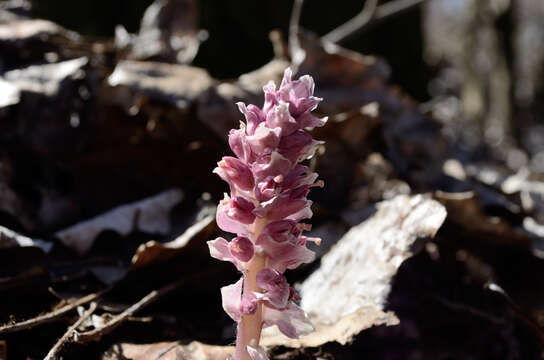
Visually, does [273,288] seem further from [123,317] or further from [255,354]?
[123,317]

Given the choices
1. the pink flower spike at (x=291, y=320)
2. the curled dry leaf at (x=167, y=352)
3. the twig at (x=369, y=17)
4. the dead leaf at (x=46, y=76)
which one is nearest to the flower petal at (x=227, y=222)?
the pink flower spike at (x=291, y=320)

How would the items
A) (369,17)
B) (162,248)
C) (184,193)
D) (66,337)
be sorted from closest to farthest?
(66,337) → (162,248) → (184,193) → (369,17)

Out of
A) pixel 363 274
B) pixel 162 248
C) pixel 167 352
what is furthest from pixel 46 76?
pixel 363 274

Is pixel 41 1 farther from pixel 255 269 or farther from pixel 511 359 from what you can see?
pixel 511 359

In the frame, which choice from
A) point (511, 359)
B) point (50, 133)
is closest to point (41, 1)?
point (50, 133)

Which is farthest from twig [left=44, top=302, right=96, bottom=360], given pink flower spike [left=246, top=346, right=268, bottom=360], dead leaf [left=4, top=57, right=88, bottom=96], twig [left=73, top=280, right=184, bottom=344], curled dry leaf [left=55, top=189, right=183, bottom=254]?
dead leaf [left=4, top=57, right=88, bottom=96]

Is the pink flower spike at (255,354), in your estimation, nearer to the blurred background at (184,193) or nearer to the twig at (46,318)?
the blurred background at (184,193)
